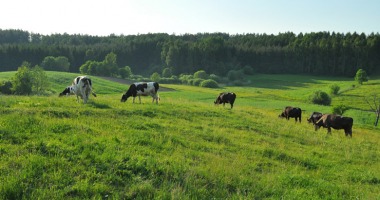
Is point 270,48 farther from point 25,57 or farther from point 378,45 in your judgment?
point 25,57

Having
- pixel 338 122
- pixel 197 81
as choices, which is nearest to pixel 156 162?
pixel 338 122

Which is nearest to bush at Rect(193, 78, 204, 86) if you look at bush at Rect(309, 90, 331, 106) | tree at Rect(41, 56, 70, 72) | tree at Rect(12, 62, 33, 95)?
bush at Rect(309, 90, 331, 106)

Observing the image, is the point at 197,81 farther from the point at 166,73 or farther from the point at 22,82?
the point at 22,82

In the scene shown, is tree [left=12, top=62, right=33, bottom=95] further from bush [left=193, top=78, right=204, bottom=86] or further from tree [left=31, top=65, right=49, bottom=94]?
bush [left=193, top=78, right=204, bottom=86]

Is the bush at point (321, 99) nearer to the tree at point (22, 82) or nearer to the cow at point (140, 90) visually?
the cow at point (140, 90)

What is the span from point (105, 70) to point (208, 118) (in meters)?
108


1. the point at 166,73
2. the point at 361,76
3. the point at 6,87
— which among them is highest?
the point at 361,76

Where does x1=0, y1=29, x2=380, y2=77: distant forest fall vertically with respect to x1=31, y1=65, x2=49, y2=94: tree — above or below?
above

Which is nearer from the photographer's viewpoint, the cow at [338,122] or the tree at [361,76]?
the cow at [338,122]

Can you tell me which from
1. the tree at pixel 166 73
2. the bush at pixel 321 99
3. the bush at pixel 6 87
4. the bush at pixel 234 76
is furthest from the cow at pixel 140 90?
the tree at pixel 166 73

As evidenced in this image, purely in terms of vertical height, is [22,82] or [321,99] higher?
[22,82]

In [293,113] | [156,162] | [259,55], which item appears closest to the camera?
[156,162]

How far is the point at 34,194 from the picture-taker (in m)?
6.96

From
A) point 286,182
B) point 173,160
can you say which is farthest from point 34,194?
point 286,182
